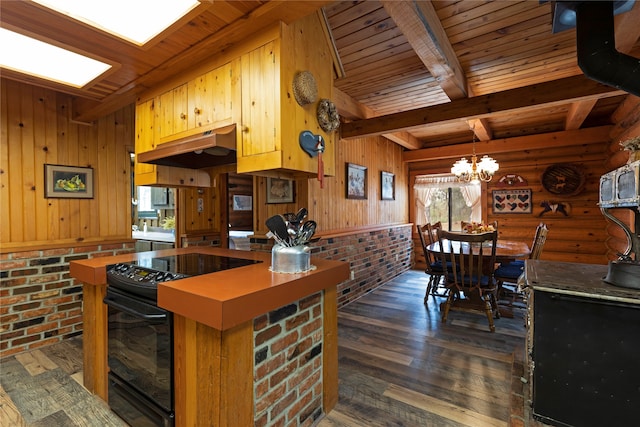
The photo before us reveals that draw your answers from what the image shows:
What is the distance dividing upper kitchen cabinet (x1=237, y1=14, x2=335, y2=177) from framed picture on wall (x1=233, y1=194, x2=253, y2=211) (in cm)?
435

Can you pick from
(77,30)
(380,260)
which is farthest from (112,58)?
(380,260)

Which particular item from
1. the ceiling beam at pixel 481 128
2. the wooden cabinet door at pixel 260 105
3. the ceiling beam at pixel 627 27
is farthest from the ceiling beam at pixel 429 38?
the ceiling beam at pixel 481 128

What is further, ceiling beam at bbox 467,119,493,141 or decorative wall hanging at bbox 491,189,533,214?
decorative wall hanging at bbox 491,189,533,214

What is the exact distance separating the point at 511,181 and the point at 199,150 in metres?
5.27

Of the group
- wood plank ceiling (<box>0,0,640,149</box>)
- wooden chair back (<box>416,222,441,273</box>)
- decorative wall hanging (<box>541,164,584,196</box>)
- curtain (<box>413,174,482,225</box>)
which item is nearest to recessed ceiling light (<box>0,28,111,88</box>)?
wood plank ceiling (<box>0,0,640,149</box>)

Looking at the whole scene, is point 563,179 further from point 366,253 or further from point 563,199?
point 366,253

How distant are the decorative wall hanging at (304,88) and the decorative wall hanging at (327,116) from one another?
131 millimetres

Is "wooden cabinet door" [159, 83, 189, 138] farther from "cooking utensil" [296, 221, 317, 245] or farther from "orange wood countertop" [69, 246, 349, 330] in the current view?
"cooking utensil" [296, 221, 317, 245]

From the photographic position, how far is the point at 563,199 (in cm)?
467

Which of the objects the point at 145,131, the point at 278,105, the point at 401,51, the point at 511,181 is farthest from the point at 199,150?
the point at 511,181

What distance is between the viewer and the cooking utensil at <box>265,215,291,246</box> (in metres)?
1.46

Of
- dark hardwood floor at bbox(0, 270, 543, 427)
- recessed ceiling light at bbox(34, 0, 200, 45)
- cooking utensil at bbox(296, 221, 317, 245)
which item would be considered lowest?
dark hardwood floor at bbox(0, 270, 543, 427)

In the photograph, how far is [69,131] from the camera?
9.30 ft

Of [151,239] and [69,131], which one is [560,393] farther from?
[151,239]
